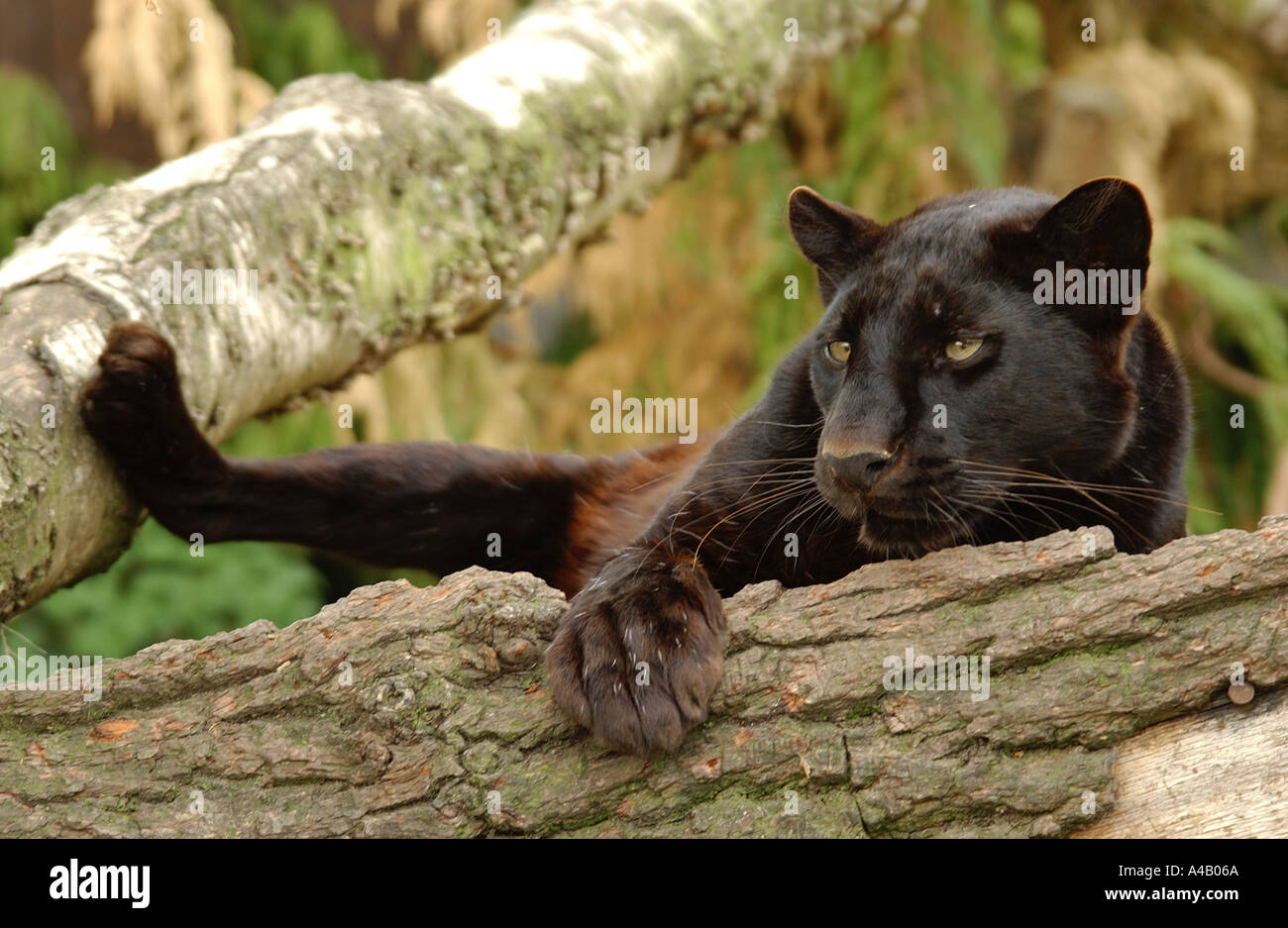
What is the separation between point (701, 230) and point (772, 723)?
154 inches

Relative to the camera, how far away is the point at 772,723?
1731 mm

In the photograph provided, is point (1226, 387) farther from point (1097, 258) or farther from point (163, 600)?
point (163, 600)

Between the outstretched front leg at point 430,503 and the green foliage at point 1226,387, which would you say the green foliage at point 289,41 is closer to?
the outstretched front leg at point 430,503

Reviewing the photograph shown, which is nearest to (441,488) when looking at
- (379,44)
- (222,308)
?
(222,308)

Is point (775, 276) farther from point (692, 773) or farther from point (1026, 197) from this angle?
point (692, 773)

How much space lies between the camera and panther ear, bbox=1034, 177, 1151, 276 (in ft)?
6.38

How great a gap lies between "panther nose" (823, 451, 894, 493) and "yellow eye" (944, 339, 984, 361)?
23 cm

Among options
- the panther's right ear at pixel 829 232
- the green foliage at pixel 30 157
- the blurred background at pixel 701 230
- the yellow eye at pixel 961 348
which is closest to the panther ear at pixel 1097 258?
the yellow eye at pixel 961 348

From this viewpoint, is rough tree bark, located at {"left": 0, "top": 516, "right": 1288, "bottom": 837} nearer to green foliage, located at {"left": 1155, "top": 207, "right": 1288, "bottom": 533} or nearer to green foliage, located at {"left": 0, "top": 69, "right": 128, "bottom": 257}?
green foliage, located at {"left": 1155, "top": 207, "right": 1288, "bottom": 533}

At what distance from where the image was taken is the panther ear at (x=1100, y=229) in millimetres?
1944

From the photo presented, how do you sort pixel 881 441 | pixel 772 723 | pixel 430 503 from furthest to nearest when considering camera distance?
pixel 430 503 < pixel 881 441 < pixel 772 723

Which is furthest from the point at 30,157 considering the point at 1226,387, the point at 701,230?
the point at 1226,387

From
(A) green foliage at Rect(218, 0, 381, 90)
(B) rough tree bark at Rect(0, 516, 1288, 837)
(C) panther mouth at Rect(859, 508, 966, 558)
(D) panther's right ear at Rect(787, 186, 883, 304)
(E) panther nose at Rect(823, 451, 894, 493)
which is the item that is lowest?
(B) rough tree bark at Rect(0, 516, 1288, 837)

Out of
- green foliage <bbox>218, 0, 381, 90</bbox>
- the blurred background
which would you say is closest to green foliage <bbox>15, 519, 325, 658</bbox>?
the blurred background
